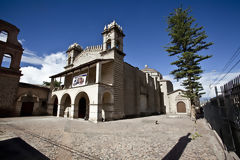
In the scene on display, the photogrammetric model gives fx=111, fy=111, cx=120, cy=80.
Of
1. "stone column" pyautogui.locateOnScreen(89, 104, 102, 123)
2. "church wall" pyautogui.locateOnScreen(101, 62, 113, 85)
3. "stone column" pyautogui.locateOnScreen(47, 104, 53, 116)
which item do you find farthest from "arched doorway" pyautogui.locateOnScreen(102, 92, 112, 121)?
"stone column" pyautogui.locateOnScreen(47, 104, 53, 116)

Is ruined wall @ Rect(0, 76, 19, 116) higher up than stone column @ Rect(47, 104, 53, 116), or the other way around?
ruined wall @ Rect(0, 76, 19, 116)

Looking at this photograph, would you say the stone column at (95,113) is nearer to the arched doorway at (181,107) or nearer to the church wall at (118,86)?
the church wall at (118,86)

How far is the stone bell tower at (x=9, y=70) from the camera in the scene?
1459 cm

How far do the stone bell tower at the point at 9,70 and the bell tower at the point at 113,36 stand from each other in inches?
509

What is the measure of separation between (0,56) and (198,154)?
75.1 ft

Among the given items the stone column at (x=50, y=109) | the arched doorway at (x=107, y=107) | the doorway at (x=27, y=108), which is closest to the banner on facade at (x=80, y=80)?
the arched doorway at (x=107, y=107)

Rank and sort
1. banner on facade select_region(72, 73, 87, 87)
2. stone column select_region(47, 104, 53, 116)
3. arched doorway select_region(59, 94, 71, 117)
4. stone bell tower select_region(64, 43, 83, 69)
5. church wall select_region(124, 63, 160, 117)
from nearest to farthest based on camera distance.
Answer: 1. banner on facade select_region(72, 73, 87, 87)
2. arched doorway select_region(59, 94, 71, 117)
3. church wall select_region(124, 63, 160, 117)
4. stone column select_region(47, 104, 53, 116)
5. stone bell tower select_region(64, 43, 83, 69)

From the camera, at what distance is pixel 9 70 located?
1538cm

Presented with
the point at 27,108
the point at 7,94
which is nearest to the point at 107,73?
the point at 27,108

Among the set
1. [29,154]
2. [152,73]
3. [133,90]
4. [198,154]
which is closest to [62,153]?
[29,154]

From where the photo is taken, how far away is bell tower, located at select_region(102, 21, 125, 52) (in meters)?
16.5

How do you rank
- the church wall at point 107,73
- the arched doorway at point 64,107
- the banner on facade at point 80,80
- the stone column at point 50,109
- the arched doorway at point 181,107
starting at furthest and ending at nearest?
the arched doorway at point 181,107
the stone column at point 50,109
the arched doorway at point 64,107
the church wall at point 107,73
the banner on facade at point 80,80

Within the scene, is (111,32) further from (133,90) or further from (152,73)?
(152,73)

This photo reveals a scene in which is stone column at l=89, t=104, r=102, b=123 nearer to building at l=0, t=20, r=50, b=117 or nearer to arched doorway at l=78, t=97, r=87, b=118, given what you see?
arched doorway at l=78, t=97, r=87, b=118
